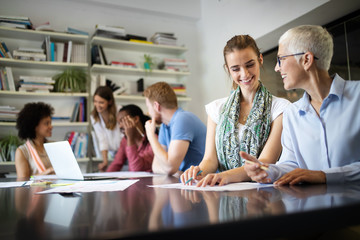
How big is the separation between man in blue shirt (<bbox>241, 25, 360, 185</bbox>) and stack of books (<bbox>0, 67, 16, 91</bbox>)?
3.20 meters

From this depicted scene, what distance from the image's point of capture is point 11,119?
11.3 feet

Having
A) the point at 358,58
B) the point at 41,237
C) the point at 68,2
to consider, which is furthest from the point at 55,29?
the point at 41,237

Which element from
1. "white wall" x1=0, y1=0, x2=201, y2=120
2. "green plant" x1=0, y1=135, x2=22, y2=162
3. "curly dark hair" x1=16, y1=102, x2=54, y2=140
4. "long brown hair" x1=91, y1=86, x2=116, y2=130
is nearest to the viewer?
"curly dark hair" x1=16, y1=102, x2=54, y2=140

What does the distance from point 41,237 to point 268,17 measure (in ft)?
9.90

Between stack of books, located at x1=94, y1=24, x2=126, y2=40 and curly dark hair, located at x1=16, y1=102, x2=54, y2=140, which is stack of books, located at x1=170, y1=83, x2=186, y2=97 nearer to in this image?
stack of books, located at x1=94, y1=24, x2=126, y2=40

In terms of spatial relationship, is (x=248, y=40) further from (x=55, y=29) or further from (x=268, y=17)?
(x=55, y=29)

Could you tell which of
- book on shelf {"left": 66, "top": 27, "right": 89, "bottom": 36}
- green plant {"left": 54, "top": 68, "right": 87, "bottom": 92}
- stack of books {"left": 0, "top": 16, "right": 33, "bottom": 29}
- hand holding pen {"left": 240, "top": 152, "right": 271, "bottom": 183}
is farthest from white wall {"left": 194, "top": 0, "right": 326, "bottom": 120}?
stack of books {"left": 0, "top": 16, "right": 33, "bottom": 29}

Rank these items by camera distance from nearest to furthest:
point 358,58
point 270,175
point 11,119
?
1. point 270,175
2. point 358,58
3. point 11,119

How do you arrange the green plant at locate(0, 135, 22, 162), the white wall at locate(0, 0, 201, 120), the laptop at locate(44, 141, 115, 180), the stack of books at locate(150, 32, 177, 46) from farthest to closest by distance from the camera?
the stack of books at locate(150, 32, 177, 46) < the white wall at locate(0, 0, 201, 120) < the green plant at locate(0, 135, 22, 162) < the laptop at locate(44, 141, 115, 180)

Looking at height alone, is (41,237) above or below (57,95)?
below

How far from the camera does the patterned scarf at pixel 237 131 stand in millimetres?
1416

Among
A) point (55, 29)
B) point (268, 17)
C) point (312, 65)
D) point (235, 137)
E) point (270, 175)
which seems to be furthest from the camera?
point (55, 29)

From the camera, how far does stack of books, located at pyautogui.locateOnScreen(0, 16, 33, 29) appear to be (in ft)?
11.3

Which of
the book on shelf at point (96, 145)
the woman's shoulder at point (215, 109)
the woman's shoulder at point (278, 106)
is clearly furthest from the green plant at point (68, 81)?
the woman's shoulder at point (278, 106)
